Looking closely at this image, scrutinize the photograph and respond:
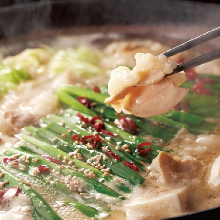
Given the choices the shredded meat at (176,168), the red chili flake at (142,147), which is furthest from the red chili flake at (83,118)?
the shredded meat at (176,168)

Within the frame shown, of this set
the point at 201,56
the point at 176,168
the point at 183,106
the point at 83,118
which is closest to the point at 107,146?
the point at 83,118

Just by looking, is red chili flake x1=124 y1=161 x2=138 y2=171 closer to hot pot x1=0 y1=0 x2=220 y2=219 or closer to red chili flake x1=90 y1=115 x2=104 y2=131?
red chili flake x1=90 y1=115 x2=104 y2=131

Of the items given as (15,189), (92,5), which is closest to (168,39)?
(92,5)

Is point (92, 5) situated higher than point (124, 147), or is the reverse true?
point (92, 5)

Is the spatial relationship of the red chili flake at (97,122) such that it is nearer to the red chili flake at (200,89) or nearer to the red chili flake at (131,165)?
the red chili flake at (131,165)

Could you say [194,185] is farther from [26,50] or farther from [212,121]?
[26,50]

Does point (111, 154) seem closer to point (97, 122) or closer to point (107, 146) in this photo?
point (107, 146)

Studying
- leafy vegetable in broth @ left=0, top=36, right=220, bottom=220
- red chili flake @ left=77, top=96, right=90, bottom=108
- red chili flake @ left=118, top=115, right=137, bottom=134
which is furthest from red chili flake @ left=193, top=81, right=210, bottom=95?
red chili flake @ left=77, top=96, right=90, bottom=108
